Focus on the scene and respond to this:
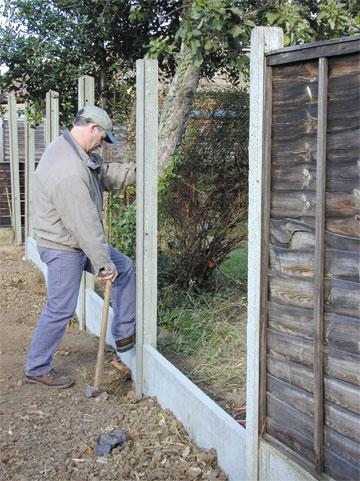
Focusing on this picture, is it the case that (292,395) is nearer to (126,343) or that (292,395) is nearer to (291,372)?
(291,372)

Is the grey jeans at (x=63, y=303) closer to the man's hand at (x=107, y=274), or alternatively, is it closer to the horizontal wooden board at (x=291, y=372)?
the man's hand at (x=107, y=274)

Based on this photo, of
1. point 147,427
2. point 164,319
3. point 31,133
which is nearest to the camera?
point 147,427

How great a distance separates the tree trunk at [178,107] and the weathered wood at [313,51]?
164 inches

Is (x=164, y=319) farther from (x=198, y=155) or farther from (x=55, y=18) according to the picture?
(x=55, y=18)

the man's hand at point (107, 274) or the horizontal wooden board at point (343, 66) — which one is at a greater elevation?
the horizontal wooden board at point (343, 66)

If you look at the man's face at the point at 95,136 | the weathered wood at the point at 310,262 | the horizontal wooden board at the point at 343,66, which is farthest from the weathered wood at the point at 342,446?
the man's face at the point at 95,136

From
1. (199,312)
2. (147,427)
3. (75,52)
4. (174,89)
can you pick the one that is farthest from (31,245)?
(147,427)

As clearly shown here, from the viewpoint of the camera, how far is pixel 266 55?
2840mm

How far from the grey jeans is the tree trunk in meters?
2.04

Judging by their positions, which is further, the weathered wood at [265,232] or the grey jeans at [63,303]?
the grey jeans at [63,303]

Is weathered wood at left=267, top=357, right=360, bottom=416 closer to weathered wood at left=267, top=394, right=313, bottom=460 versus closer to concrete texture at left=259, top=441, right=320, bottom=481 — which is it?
weathered wood at left=267, top=394, right=313, bottom=460

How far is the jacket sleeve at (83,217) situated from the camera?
192 inches

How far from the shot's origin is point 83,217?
487cm

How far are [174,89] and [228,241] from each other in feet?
5.63
